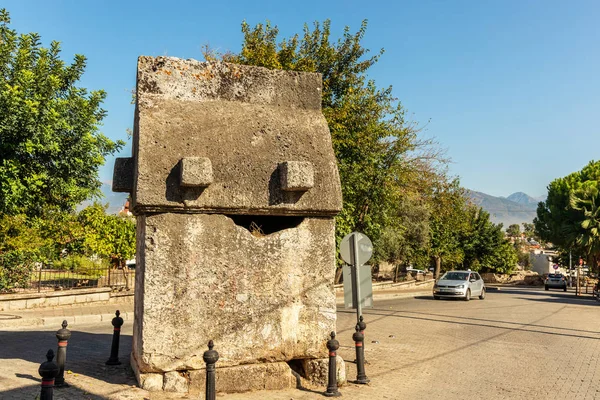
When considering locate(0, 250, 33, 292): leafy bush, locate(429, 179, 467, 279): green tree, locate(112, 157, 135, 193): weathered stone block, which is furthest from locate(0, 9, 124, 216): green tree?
locate(429, 179, 467, 279): green tree

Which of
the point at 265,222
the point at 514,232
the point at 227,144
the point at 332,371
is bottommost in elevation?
the point at 332,371

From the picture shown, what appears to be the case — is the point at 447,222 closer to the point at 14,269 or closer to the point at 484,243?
the point at 484,243

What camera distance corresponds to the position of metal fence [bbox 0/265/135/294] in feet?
55.6

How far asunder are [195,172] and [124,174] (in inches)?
55.7

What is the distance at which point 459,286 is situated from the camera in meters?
24.7

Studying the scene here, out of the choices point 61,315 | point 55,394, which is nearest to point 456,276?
point 61,315

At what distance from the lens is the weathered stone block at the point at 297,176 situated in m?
6.66

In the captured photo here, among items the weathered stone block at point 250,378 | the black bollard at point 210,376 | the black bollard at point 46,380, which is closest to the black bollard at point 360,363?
the weathered stone block at point 250,378

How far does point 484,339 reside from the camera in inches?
475

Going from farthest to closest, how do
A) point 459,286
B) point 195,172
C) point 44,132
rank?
point 459,286, point 44,132, point 195,172

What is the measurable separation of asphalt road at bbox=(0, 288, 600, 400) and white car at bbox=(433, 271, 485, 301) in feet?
29.3

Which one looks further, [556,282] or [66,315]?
[556,282]

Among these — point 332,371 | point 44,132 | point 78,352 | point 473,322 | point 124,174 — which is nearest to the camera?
point 332,371

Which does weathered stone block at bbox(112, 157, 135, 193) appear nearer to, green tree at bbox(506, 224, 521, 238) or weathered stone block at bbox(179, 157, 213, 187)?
weathered stone block at bbox(179, 157, 213, 187)
